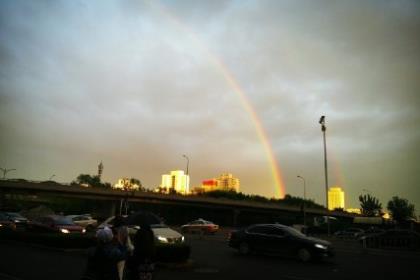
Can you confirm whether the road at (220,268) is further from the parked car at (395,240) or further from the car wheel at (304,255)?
the parked car at (395,240)

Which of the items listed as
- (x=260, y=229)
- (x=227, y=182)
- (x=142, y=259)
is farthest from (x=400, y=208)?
(x=142, y=259)

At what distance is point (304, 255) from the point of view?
60.0 feet

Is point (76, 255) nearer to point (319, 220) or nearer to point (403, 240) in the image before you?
point (403, 240)

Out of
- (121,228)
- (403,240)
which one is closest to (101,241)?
(121,228)

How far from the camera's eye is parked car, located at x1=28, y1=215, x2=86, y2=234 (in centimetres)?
2502

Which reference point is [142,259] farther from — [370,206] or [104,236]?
[370,206]

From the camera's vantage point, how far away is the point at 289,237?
62.3 feet

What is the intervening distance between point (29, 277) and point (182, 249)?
555cm

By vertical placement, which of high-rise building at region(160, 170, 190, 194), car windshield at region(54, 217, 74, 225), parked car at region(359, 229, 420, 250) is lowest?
parked car at region(359, 229, 420, 250)

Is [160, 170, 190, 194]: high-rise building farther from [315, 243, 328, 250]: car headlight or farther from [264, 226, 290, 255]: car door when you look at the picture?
[315, 243, 328, 250]: car headlight

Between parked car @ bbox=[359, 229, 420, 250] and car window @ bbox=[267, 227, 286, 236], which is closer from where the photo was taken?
car window @ bbox=[267, 227, 286, 236]

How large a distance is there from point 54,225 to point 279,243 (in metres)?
14.6

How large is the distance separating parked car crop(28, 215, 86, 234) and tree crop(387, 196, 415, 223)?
115m

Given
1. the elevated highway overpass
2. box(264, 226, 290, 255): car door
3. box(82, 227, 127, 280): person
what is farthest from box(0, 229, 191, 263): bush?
the elevated highway overpass
